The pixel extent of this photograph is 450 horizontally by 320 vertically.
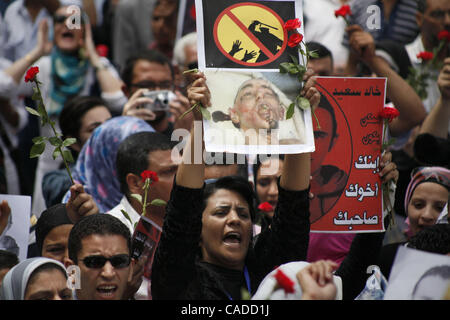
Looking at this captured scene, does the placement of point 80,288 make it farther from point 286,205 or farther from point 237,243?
point 286,205

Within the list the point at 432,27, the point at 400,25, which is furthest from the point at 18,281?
the point at 400,25

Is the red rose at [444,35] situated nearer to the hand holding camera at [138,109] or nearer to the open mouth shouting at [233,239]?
the hand holding camera at [138,109]

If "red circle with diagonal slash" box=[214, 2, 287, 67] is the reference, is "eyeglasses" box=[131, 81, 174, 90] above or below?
below

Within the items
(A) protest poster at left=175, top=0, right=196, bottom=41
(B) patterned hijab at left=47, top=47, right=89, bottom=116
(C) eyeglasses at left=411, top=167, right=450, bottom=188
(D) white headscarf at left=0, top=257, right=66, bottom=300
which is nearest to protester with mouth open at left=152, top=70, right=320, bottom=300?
(D) white headscarf at left=0, top=257, right=66, bottom=300

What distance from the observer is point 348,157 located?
12.1ft

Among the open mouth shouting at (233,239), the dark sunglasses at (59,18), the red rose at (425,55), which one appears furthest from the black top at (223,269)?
the dark sunglasses at (59,18)

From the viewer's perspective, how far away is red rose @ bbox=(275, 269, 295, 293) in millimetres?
2514

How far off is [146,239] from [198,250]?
268 millimetres

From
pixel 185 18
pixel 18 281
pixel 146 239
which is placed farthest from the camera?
pixel 185 18

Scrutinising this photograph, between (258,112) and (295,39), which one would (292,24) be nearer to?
(295,39)

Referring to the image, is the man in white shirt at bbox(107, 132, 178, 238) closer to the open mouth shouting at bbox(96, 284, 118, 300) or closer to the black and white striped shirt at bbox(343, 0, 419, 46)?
the open mouth shouting at bbox(96, 284, 118, 300)

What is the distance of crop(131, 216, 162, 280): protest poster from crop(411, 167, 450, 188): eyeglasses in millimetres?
1628

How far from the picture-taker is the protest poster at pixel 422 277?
261 cm

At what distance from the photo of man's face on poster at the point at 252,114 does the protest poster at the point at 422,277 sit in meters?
0.72
